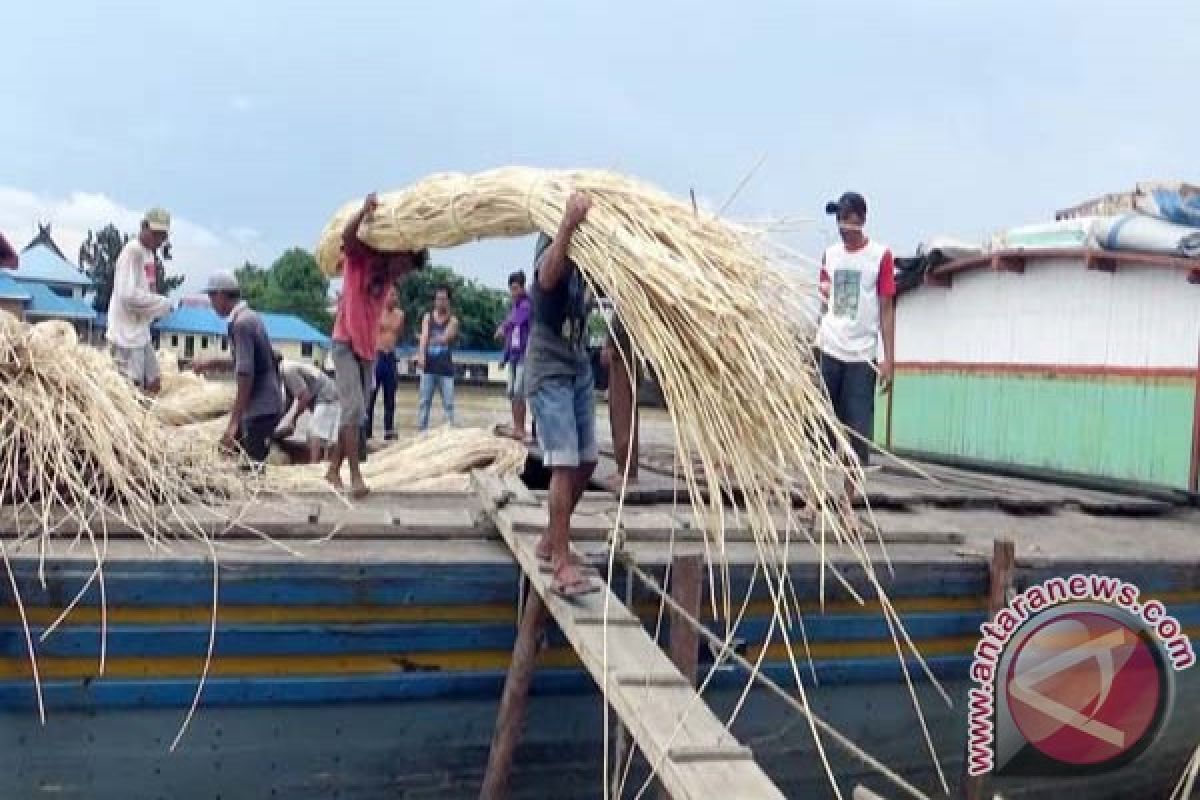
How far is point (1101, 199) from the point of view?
774 centimetres

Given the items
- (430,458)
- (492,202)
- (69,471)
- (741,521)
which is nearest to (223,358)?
(430,458)

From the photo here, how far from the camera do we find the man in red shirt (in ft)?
15.5

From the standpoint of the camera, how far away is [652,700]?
3014 mm

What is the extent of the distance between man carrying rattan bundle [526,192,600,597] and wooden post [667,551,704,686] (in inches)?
16.4

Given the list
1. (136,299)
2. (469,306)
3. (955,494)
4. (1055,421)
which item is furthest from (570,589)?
(469,306)

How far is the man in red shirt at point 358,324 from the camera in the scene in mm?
4730

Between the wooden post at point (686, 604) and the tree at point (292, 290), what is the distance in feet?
142

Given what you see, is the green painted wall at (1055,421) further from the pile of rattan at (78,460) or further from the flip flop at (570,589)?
the pile of rattan at (78,460)

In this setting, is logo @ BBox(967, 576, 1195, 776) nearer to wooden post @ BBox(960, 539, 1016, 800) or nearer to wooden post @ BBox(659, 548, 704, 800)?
wooden post @ BBox(960, 539, 1016, 800)

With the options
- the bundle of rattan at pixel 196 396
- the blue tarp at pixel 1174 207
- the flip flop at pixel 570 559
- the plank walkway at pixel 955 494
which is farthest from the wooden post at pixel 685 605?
the bundle of rattan at pixel 196 396

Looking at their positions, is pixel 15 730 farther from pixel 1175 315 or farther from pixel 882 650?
pixel 1175 315

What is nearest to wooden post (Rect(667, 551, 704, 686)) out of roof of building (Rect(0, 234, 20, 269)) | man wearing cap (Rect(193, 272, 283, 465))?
man wearing cap (Rect(193, 272, 283, 465))

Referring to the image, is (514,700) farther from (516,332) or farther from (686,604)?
(516,332)

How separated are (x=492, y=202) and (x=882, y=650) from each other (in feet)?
7.57
